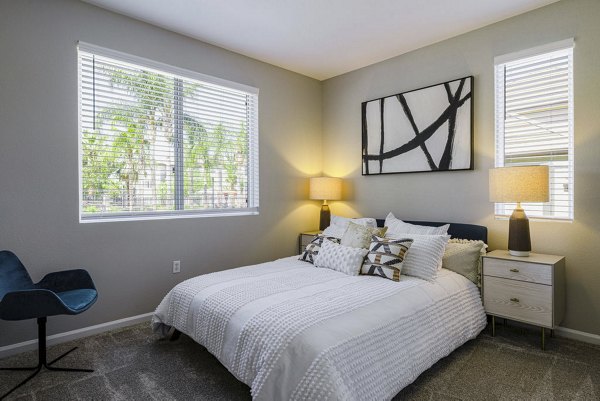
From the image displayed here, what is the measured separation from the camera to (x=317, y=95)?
4641 mm

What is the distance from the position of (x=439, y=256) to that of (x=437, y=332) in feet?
2.30

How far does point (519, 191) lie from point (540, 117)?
830 millimetres

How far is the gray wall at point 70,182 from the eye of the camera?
249cm

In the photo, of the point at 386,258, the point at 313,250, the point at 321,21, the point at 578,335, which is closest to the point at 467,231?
the point at 386,258

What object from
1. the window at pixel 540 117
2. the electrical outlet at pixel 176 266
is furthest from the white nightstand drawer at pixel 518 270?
the electrical outlet at pixel 176 266

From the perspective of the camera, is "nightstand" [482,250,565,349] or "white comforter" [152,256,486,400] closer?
"white comforter" [152,256,486,400]

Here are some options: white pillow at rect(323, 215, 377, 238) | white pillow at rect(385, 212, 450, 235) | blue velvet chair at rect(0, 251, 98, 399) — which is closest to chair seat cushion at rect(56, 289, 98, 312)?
blue velvet chair at rect(0, 251, 98, 399)

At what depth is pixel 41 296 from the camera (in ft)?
6.58

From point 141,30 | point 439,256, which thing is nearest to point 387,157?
point 439,256

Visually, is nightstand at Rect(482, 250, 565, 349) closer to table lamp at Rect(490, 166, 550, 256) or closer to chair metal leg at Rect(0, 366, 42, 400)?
table lamp at Rect(490, 166, 550, 256)

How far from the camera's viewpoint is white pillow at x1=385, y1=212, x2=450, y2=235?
3123mm

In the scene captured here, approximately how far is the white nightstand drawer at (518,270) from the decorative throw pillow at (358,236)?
91cm

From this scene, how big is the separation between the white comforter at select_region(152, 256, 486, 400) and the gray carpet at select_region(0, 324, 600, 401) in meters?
0.14

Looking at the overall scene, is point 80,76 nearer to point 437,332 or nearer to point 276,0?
point 276,0
